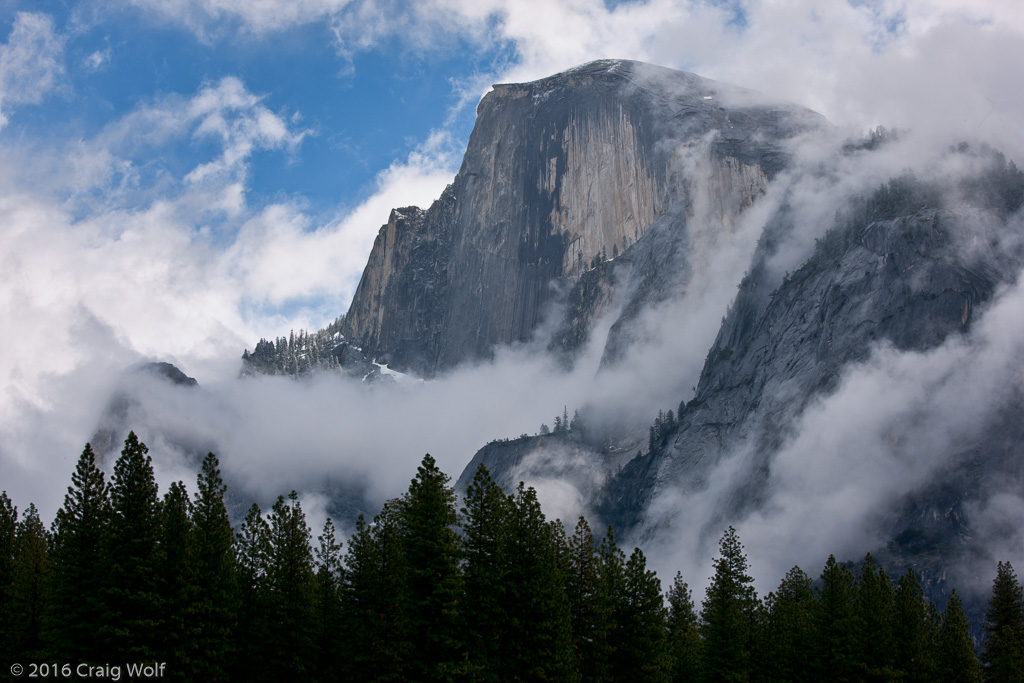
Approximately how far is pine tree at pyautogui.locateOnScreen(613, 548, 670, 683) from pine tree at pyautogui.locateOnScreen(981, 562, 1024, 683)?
31947mm

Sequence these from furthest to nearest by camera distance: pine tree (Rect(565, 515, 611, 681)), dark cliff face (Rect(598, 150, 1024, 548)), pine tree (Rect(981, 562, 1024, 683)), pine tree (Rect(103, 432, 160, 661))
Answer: dark cliff face (Rect(598, 150, 1024, 548)) → pine tree (Rect(981, 562, 1024, 683)) → pine tree (Rect(565, 515, 611, 681)) → pine tree (Rect(103, 432, 160, 661))

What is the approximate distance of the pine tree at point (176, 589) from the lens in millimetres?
52062

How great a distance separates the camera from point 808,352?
6609 inches

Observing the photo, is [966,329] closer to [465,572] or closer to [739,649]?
[739,649]

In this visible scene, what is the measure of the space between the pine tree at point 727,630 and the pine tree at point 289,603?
2941 centimetres

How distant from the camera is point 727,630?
73.8 metres

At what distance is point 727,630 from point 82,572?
43.4 m

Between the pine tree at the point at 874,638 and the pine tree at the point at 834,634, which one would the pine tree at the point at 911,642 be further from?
the pine tree at the point at 834,634

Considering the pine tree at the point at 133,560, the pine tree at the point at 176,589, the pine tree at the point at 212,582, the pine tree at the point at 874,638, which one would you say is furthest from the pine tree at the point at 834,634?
the pine tree at the point at 133,560

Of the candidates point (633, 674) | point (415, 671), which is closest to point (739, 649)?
point (633, 674)

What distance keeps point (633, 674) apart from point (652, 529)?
117144mm

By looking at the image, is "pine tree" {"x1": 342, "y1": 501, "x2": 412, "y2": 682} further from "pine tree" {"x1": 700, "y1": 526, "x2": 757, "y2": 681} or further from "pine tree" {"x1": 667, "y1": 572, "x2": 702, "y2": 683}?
"pine tree" {"x1": 700, "y1": 526, "x2": 757, "y2": 681}

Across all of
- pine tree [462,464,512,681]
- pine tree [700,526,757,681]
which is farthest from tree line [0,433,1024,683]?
pine tree [700,526,757,681]

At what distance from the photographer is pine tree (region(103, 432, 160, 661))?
51500 mm
